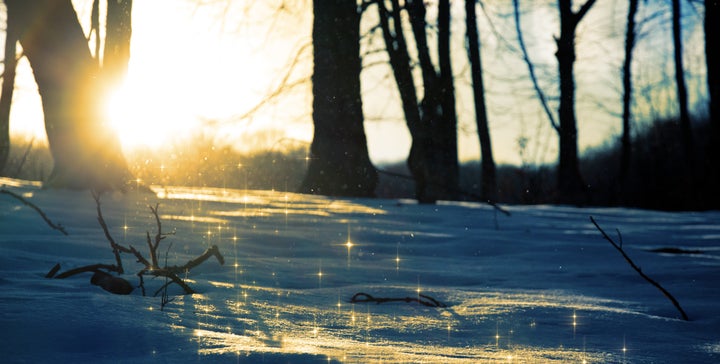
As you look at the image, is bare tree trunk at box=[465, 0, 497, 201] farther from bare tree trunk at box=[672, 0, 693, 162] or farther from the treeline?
bare tree trunk at box=[672, 0, 693, 162]

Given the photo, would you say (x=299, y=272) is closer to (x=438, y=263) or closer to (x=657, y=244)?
(x=438, y=263)

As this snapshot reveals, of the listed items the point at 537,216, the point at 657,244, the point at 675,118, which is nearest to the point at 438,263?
the point at 657,244

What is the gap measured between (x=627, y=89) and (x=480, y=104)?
4470mm

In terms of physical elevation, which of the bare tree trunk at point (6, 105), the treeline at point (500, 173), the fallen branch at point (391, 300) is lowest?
the fallen branch at point (391, 300)

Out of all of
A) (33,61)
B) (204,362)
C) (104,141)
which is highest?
(33,61)

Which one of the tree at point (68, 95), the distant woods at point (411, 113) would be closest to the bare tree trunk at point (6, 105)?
the distant woods at point (411, 113)

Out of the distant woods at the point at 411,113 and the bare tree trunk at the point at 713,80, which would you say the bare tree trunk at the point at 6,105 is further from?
the bare tree trunk at the point at 713,80

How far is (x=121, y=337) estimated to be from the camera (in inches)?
68.3

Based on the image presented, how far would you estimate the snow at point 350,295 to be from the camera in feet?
5.80

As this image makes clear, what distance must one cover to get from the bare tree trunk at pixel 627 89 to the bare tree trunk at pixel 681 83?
3.13ft

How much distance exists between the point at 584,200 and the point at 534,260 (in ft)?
28.7

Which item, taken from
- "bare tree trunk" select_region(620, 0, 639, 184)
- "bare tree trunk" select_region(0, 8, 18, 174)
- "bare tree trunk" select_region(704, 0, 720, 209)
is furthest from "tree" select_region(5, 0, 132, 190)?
"bare tree trunk" select_region(620, 0, 639, 184)

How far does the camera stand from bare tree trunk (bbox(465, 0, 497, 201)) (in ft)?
42.6

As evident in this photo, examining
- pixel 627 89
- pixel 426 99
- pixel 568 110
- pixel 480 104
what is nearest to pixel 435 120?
pixel 426 99
